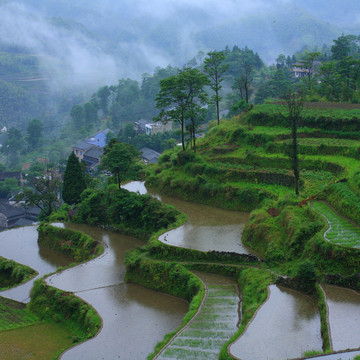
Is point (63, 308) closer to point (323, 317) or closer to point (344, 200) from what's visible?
point (323, 317)

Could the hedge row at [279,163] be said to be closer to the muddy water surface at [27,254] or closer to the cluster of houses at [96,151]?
the muddy water surface at [27,254]

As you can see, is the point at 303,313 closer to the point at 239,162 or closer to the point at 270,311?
the point at 270,311

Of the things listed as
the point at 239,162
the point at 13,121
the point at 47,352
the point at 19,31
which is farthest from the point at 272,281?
the point at 19,31

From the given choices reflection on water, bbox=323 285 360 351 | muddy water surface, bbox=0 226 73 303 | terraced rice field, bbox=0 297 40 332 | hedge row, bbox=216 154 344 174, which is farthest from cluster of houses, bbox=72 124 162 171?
reflection on water, bbox=323 285 360 351

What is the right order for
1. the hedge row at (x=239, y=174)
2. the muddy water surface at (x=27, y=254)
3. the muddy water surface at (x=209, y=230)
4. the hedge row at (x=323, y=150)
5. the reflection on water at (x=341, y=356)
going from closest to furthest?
the reflection on water at (x=341, y=356) → the muddy water surface at (x=209, y=230) → the muddy water surface at (x=27, y=254) → the hedge row at (x=239, y=174) → the hedge row at (x=323, y=150)

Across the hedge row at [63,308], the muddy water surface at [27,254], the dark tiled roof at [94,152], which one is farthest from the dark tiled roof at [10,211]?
the hedge row at [63,308]
